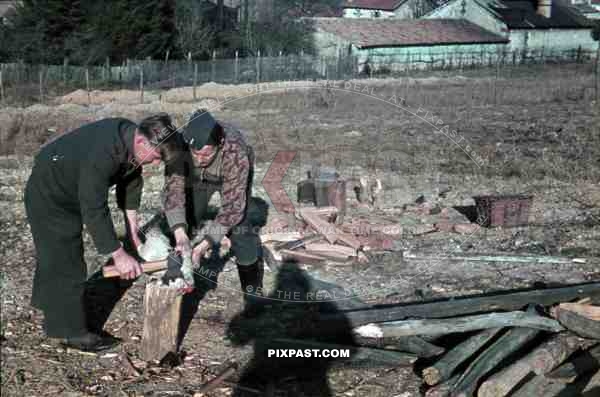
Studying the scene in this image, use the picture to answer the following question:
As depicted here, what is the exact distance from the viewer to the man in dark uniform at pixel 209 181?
498cm

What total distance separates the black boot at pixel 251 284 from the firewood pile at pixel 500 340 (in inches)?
34.0

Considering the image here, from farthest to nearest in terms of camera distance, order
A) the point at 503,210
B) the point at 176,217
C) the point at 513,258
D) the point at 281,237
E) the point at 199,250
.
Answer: the point at 503,210 → the point at 281,237 → the point at 513,258 → the point at 176,217 → the point at 199,250

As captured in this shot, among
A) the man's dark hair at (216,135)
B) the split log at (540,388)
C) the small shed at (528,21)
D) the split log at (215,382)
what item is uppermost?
the small shed at (528,21)

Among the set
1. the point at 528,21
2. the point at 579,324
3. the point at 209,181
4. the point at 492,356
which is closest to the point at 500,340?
the point at 492,356

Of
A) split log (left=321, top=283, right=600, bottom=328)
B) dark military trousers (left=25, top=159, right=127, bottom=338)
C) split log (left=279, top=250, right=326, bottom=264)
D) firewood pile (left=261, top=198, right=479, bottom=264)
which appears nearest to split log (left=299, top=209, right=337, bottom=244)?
firewood pile (left=261, top=198, right=479, bottom=264)

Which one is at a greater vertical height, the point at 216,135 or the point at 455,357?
the point at 216,135

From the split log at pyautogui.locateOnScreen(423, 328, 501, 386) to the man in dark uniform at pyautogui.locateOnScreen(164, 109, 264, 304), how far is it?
1705mm

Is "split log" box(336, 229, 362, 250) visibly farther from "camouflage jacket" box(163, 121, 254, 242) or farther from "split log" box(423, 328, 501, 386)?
"split log" box(423, 328, 501, 386)

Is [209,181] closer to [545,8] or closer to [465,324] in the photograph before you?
[465,324]

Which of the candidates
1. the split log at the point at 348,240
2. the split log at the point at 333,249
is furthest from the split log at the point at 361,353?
the split log at the point at 348,240

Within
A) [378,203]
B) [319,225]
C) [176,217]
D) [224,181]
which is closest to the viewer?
[224,181]

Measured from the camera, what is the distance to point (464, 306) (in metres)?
5.72

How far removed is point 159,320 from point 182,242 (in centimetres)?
58

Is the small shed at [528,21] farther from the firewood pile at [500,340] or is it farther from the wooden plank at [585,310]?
the wooden plank at [585,310]
